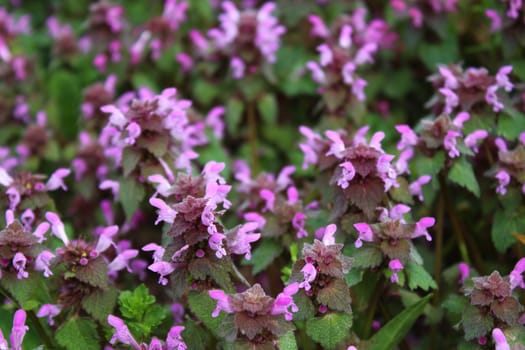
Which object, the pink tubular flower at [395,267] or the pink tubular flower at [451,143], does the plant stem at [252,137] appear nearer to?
the pink tubular flower at [451,143]

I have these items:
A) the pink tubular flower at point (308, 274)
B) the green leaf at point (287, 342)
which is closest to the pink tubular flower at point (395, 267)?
the pink tubular flower at point (308, 274)

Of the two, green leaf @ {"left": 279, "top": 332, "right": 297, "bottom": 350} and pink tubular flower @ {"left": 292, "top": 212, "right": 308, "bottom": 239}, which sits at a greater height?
green leaf @ {"left": 279, "top": 332, "right": 297, "bottom": 350}

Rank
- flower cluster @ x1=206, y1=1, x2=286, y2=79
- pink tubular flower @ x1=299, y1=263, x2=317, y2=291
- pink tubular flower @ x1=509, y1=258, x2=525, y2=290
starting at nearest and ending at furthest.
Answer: pink tubular flower @ x1=299, y1=263, x2=317, y2=291
pink tubular flower @ x1=509, y1=258, x2=525, y2=290
flower cluster @ x1=206, y1=1, x2=286, y2=79

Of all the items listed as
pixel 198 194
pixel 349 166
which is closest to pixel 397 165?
pixel 349 166

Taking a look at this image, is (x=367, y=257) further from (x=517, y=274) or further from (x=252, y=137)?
(x=252, y=137)

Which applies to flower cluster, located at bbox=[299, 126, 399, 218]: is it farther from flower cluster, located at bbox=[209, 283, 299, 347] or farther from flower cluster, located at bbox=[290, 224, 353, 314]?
flower cluster, located at bbox=[209, 283, 299, 347]

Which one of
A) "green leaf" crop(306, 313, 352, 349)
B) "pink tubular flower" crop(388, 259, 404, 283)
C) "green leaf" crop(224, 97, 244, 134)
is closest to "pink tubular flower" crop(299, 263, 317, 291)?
"green leaf" crop(306, 313, 352, 349)

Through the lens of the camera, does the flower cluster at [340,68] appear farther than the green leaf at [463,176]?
Yes

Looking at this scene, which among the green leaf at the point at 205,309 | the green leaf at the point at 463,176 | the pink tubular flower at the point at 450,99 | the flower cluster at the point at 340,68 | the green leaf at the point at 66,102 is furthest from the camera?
the green leaf at the point at 66,102
